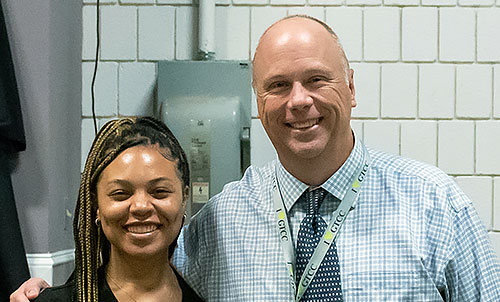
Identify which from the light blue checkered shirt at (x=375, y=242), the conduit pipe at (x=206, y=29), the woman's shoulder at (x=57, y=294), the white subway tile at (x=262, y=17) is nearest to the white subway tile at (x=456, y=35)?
the white subway tile at (x=262, y=17)

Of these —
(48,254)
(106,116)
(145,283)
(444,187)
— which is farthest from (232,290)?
(106,116)

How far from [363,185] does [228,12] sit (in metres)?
1.46

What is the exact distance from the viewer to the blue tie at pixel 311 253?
148 cm

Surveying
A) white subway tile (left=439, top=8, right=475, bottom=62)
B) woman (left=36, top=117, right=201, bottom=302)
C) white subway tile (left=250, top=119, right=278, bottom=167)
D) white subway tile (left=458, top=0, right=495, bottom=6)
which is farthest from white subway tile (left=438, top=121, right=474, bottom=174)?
woman (left=36, top=117, right=201, bottom=302)

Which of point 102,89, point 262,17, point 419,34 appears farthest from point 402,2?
point 102,89

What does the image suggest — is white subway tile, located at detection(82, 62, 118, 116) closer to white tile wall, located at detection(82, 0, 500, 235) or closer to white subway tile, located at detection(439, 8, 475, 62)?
white tile wall, located at detection(82, 0, 500, 235)

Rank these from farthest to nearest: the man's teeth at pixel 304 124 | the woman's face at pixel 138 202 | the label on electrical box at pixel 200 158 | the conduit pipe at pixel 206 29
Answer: the conduit pipe at pixel 206 29, the label on electrical box at pixel 200 158, the man's teeth at pixel 304 124, the woman's face at pixel 138 202

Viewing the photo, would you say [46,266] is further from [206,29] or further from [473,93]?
[473,93]

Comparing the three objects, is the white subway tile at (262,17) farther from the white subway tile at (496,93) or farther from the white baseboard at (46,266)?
the white baseboard at (46,266)

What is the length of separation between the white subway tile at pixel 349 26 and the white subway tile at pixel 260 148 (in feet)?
1.66

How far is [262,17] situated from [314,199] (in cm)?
144

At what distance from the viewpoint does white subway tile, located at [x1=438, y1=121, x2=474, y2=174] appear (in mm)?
2791

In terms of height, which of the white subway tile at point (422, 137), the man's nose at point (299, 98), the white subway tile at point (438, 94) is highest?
the white subway tile at point (438, 94)

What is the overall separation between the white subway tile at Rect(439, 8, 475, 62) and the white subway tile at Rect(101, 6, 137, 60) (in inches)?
52.4
